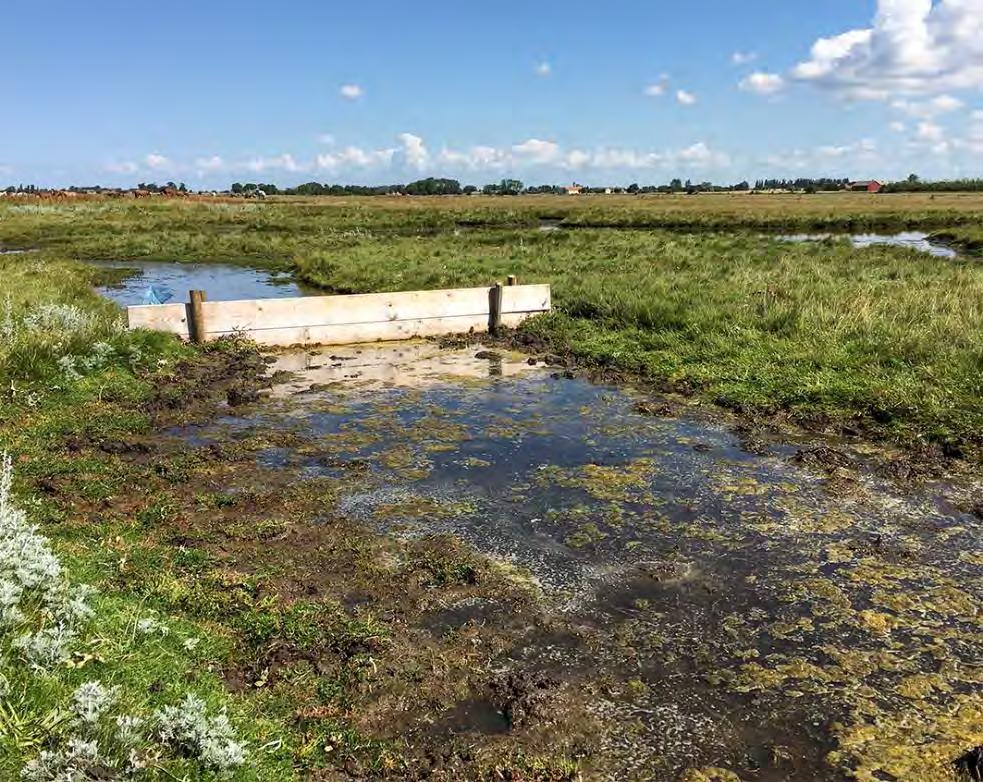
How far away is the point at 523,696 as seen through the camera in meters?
4.35

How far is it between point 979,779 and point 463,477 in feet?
17.1

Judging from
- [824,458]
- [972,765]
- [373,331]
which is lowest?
[972,765]

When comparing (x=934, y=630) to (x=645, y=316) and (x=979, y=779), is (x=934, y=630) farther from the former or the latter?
(x=645, y=316)

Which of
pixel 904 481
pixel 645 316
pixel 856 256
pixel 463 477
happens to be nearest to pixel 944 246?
pixel 856 256

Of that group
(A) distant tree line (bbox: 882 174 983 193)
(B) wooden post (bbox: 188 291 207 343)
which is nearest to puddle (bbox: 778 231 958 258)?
(B) wooden post (bbox: 188 291 207 343)

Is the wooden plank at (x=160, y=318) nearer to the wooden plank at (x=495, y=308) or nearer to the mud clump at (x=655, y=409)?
the wooden plank at (x=495, y=308)

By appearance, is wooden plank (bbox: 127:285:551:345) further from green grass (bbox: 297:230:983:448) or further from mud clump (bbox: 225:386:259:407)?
mud clump (bbox: 225:386:259:407)

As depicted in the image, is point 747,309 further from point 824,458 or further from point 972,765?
point 972,765

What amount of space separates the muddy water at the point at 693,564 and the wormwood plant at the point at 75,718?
1.54 metres

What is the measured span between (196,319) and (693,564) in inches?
428

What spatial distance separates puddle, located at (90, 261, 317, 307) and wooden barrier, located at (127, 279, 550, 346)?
690cm

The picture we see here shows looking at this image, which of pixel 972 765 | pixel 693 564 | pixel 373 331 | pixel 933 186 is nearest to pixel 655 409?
pixel 693 564

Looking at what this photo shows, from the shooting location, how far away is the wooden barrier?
1377 cm

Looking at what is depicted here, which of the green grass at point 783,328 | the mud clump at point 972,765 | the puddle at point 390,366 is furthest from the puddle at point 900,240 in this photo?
the mud clump at point 972,765
